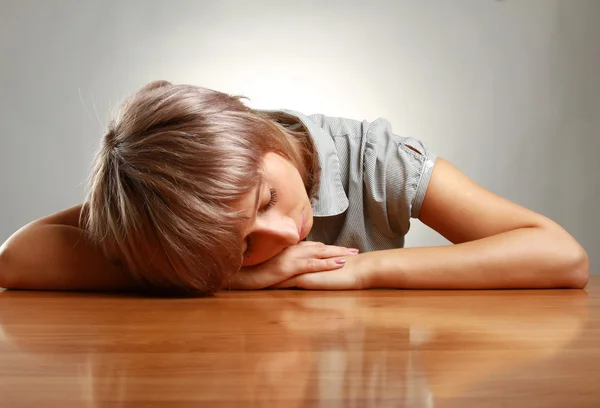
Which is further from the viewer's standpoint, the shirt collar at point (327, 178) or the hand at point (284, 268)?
the shirt collar at point (327, 178)

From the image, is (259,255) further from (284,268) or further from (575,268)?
(575,268)

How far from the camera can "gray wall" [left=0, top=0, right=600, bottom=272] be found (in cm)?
243

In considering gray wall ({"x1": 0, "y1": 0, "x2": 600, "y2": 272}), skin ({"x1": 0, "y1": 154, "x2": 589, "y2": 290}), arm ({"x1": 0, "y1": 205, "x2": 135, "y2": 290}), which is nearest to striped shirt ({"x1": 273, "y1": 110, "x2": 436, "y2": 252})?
skin ({"x1": 0, "y1": 154, "x2": 589, "y2": 290})

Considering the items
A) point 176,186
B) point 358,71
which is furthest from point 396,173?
point 358,71

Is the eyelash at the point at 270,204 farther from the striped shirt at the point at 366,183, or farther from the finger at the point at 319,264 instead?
the striped shirt at the point at 366,183

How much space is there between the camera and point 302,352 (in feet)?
1.93

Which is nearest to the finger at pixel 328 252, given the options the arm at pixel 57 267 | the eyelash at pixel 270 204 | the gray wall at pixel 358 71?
the eyelash at pixel 270 204

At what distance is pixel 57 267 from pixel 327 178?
0.45m

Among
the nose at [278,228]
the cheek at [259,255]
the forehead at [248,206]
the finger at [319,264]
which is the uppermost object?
the forehead at [248,206]

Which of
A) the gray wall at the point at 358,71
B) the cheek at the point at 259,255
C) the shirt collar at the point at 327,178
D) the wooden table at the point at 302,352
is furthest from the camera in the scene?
the gray wall at the point at 358,71

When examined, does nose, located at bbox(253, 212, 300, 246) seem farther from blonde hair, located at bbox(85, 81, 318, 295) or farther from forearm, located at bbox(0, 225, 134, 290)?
forearm, located at bbox(0, 225, 134, 290)

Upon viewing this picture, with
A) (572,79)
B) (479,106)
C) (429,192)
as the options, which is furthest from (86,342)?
(572,79)

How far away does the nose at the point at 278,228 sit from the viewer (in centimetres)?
95

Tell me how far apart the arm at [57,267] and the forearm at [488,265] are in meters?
0.39
